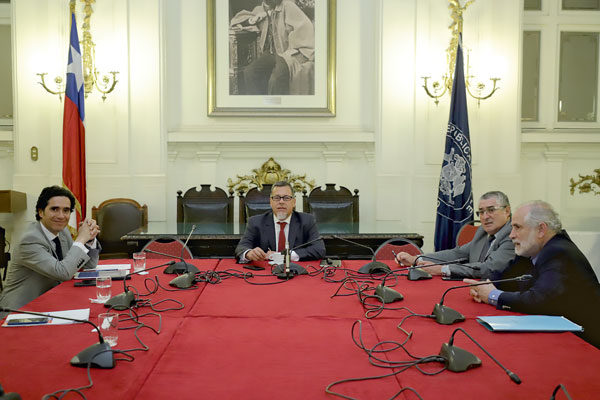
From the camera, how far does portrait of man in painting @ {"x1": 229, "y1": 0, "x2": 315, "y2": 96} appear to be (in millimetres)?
7188

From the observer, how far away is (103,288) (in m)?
2.63

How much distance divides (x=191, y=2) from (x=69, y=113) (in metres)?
2.19

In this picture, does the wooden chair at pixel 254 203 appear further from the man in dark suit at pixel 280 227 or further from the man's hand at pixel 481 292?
the man's hand at pixel 481 292

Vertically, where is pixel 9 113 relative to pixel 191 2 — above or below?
below

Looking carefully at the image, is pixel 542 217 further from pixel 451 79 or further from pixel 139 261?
pixel 451 79

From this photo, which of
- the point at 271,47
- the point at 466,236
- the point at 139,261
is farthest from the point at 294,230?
Answer: the point at 271,47

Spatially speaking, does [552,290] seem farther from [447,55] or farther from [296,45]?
[296,45]

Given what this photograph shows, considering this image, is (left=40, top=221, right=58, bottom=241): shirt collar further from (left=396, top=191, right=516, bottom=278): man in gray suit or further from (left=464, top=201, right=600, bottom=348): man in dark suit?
(left=464, top=201, right=600, bottom=348): man in dark suit

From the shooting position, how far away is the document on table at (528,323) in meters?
2.14

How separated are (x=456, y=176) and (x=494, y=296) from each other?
13.4ft

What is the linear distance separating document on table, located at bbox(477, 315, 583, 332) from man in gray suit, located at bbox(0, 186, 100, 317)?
2.27 m

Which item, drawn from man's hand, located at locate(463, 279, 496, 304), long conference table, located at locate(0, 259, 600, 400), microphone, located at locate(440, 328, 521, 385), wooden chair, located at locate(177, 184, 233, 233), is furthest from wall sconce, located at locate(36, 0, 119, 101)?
microphone, located at locate(440, 328, 521, 385)

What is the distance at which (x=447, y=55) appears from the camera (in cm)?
685

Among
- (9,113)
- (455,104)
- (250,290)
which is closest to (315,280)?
(250,290)
